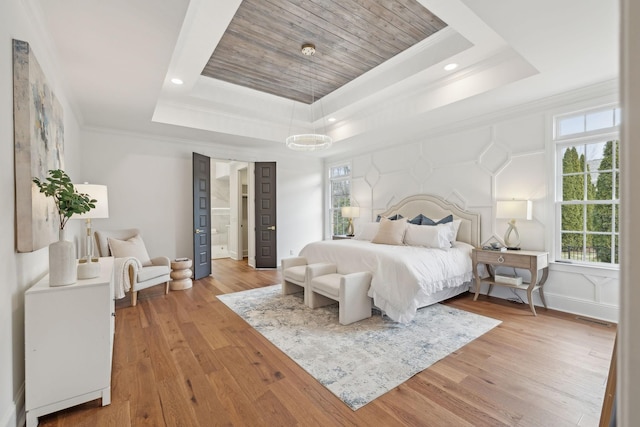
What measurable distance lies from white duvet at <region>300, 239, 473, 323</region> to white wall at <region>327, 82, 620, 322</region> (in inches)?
32.7

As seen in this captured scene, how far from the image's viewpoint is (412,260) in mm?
3338

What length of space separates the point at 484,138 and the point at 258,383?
4.25 meters

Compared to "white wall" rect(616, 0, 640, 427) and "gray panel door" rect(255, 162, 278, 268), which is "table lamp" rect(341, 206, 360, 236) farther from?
"white wall" rect(616, 0, 640, 427)

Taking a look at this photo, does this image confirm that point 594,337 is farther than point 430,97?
No

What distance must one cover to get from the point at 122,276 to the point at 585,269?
543cm

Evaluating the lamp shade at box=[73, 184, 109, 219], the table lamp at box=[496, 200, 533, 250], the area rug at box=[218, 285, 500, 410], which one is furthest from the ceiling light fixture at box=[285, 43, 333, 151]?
the table lamp at box=[496, 200, 533, 250]

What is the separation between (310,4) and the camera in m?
2.78

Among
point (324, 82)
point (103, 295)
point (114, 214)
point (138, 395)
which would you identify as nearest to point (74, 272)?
point (103, 295)

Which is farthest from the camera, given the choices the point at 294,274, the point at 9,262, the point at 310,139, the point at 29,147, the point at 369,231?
the point at 369,231

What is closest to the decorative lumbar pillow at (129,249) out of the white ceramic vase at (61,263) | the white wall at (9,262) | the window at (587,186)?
the white wall at (9,262)

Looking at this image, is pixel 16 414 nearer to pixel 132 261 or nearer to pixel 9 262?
pixel 9 262

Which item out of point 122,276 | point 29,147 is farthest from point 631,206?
point 122,276

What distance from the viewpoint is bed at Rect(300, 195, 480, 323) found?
3.15 metres

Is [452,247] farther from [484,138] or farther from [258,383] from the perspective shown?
[258,383]
